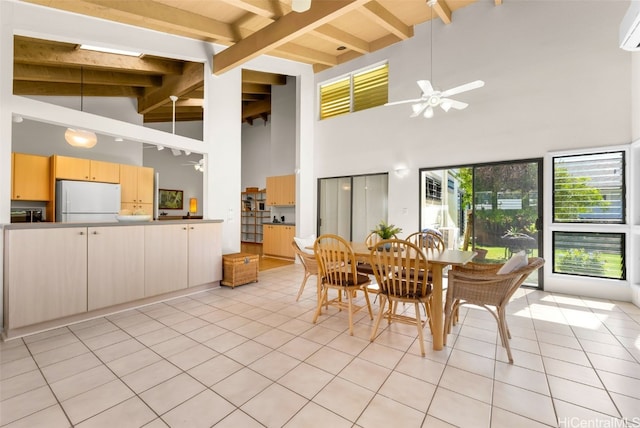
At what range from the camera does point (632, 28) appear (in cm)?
205

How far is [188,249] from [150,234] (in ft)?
1.95

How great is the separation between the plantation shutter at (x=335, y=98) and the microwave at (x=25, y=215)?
613 cm

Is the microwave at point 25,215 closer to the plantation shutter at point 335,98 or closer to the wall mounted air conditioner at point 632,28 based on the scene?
the plantation shutter at point 335,98

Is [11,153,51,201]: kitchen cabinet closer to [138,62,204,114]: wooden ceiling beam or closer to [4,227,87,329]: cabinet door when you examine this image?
[138,62,204,114]: wooden ceiling beam

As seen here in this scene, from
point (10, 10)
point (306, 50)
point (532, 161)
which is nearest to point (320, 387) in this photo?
point (532, 161)

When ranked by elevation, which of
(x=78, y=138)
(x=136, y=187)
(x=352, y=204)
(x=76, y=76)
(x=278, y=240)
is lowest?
(x=278, y=240)

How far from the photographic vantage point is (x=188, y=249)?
4.15 meters

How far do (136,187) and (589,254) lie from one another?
8.60 metres

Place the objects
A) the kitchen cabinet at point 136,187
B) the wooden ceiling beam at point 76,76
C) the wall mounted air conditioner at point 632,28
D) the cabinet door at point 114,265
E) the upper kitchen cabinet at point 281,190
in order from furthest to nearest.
→ the upper kitchen cabinet at point 281,190, the kitchen cabinet at point 136,187, the wooden ceiling beam at point 76,76, the cabinet door at point 114,265, the wall mounted air conditioner at point 632,28

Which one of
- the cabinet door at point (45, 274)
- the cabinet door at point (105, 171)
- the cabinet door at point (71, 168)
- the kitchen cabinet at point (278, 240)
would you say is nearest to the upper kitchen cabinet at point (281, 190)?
the kitchen cabinet at point (278, 240)

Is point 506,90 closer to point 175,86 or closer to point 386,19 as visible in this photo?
point 386,19

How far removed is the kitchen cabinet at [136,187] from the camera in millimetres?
6305

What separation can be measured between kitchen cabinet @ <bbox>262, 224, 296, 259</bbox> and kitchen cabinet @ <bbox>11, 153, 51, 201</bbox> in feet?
15.2

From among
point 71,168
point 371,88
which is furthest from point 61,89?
point 371,88
